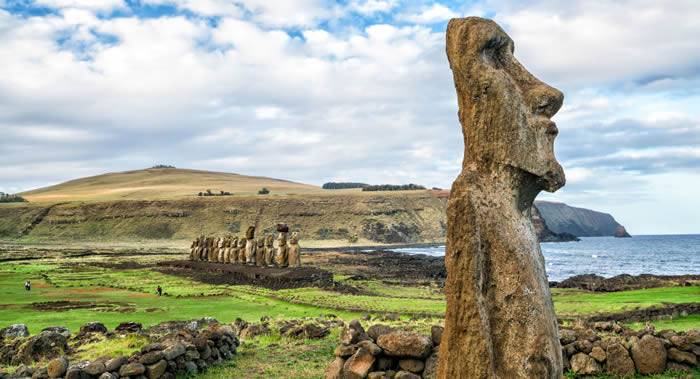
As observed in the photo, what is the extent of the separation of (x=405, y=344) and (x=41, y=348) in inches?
344

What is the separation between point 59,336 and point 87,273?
32.5 metres

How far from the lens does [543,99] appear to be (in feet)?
22.0

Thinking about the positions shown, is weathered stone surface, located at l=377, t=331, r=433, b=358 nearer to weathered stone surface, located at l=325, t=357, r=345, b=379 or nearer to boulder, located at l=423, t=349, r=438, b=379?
boulder, located at l=423, t=349, r=438, b=379

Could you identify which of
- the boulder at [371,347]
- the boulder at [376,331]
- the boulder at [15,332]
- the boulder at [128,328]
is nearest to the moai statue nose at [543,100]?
the boulder at [371,347]

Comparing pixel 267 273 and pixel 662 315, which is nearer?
pixel 662 315

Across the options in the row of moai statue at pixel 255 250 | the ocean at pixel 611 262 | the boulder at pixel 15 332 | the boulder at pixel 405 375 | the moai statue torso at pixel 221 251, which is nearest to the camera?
the boulder at pixel 405 375

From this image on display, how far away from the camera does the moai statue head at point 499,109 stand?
6551 millimetres

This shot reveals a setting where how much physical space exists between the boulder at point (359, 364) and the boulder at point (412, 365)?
51 centimetres

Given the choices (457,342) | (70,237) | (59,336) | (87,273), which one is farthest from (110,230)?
(457,342)

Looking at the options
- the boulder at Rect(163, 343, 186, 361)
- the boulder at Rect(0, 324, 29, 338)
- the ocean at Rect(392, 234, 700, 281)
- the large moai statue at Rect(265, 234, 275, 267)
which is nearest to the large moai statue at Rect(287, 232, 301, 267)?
the large moai statue at Rect(265, 234, 275, 267)

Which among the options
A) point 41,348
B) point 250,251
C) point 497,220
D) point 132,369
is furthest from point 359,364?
point 250,251

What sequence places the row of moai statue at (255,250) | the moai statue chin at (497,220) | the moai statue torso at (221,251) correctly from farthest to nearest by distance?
1. the moai statue torso at (221,251)
2. the row of moai statue at (255,250)
3. the moai statue chin at (497,220)

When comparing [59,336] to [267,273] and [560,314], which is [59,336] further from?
[267,273]

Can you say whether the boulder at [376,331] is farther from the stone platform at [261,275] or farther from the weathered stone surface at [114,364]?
the stone platform at [261,275]
